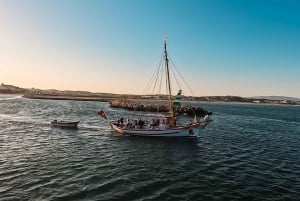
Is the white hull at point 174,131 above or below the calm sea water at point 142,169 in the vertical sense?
above

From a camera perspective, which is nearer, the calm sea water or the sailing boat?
the calm sea water

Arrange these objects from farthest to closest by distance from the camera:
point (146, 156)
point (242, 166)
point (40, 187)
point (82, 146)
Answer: point (82, 146) → point (146, 156) → point (242, 166) → point (40, 187)

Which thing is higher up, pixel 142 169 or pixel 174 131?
pixel 174 131

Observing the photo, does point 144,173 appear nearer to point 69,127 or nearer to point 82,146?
point 82,146

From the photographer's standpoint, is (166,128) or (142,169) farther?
(166,128)

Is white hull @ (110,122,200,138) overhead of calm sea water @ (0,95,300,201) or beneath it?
overhead

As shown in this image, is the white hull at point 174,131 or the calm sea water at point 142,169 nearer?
the calm sea water at point 142,169

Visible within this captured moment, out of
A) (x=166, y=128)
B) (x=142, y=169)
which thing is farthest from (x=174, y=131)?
(x=142, y=169)

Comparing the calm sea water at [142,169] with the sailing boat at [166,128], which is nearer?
the calm sea water at [142,169]

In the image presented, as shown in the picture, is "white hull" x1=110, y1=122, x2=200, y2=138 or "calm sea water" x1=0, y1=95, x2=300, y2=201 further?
"white hull" x1=110, y1=122, x2=200, y2=138

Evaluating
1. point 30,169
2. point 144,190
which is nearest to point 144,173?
point 144,190

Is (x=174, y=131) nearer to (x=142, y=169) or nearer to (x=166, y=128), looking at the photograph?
(x=166, y=128)
